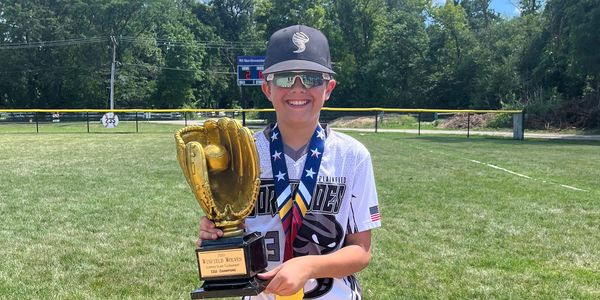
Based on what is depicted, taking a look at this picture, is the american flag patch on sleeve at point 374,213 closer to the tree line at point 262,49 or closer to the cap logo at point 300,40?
the cap logo at point 300,40

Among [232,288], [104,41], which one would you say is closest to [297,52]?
[232,288]

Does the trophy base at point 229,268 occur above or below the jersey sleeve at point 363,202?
below

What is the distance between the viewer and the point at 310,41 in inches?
73.9

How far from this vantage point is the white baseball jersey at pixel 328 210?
6.28 feet

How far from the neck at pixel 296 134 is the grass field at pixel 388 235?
2639 millimetres

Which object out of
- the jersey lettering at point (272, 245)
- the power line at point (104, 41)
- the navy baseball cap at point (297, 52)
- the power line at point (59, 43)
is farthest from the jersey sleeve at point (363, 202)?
the power line at point (59, 43)

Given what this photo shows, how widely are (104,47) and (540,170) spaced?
54.4 metres

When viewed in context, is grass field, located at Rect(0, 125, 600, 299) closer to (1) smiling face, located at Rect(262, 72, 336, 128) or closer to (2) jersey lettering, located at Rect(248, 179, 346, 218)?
(2) jersey lettering, located at Rect(248, 179, 346, 218)

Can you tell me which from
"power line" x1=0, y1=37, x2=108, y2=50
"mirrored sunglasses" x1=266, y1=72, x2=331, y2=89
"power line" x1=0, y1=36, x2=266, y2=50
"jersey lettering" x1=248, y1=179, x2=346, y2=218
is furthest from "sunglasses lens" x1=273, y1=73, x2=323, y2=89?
"power line" x1=0, y1=37, x2=108, y2=50

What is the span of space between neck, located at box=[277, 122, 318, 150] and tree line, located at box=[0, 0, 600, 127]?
37.8 metres

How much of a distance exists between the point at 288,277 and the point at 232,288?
0.19m

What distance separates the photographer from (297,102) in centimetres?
188

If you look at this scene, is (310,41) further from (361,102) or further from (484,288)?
(361,102)

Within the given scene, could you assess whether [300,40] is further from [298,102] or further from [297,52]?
→ [298,102]
